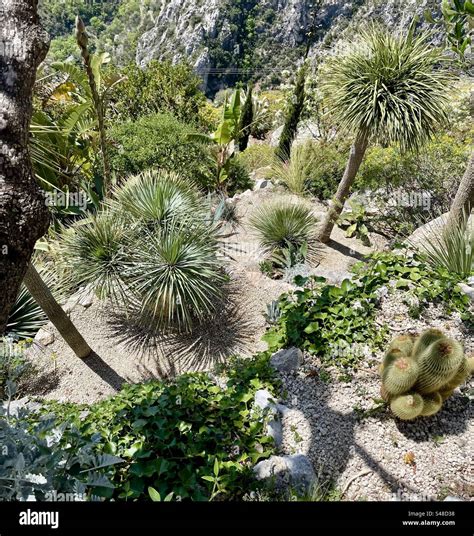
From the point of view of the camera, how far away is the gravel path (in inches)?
93.9

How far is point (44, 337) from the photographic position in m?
4.74

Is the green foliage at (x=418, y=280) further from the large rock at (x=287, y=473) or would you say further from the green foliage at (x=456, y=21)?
the green foliage at (x=456, y=21)

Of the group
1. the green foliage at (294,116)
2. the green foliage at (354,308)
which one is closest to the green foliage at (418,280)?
the green foliage at (354,308)

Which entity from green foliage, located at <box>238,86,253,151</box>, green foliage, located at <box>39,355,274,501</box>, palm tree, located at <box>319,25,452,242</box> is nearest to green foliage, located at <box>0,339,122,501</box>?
green foliage, located at <box>39,355,274,501</box>

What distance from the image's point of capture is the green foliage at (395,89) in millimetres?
4984

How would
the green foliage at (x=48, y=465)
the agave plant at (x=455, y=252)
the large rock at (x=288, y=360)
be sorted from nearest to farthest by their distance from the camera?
the green foliage at (x=48, y=465), the large rock at (x=288, y=360), the agave plant at (x=455, y=252)

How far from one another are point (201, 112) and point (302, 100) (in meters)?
3.70

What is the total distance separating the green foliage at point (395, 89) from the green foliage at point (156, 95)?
7.00 m

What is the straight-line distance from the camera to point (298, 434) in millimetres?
2734

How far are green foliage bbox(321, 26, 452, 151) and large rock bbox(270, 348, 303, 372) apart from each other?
11.6ft

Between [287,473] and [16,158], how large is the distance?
249cm

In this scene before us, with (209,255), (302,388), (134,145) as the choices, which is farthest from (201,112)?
(302,388)

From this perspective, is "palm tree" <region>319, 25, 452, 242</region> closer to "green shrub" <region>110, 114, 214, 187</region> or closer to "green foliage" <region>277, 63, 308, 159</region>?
"green shrub" <region>110, 114, 214, 187</region>

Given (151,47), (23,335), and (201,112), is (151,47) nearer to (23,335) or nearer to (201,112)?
(201,112)
